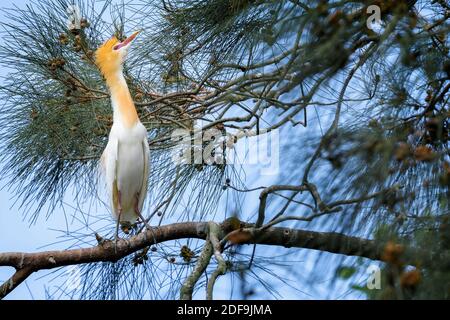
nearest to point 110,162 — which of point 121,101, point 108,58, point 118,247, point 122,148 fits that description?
point 122,148

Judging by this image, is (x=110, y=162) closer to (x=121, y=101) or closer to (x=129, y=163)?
(x=129, y=163)

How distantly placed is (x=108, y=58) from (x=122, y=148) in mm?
259

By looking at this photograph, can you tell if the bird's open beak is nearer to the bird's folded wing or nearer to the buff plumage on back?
the buff plumage on back

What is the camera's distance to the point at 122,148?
2309 mm

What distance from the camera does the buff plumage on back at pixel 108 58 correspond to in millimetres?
2191

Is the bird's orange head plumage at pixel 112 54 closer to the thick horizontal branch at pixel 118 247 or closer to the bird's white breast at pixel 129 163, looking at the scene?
the bird's white breast at pixel 129 163

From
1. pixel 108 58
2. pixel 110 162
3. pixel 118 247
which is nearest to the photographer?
pixel 118 247

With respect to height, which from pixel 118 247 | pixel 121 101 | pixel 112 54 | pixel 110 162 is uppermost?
pixel 112 54

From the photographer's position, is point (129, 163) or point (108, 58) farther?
point (129, 163)

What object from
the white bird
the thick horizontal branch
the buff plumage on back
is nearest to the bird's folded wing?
the white bird

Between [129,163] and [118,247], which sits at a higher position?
[129,163]

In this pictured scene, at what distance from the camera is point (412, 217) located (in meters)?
1.04

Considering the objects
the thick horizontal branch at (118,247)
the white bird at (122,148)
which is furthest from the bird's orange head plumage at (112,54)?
the thick horizontal branch at (118,247)
